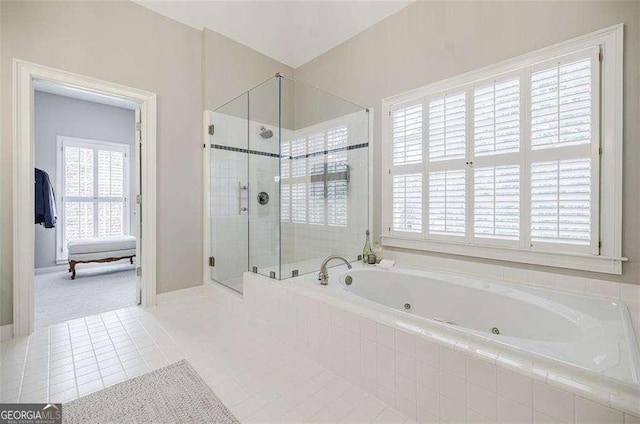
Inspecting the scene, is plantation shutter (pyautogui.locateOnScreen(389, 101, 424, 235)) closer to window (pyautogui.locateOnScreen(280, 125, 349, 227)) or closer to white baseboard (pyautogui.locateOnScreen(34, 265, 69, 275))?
window (pyautogui.locateOnScreen(280, 125, 349, 227))

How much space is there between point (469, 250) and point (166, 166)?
291 centimetres

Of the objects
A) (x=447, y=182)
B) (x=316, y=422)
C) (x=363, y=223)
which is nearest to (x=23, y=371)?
(x=316, y=422)

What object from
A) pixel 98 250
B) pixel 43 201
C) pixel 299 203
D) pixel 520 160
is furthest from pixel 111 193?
pixel 520 160

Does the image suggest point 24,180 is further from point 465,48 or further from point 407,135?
point 465,48

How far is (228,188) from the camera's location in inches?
118

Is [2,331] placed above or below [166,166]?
below

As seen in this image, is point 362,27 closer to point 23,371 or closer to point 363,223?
point 363,223

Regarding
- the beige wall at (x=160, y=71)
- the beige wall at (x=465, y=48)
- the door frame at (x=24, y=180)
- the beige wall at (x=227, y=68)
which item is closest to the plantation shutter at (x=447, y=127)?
the beige wall at (x=465, y=48)

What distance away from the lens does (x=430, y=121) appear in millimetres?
2441

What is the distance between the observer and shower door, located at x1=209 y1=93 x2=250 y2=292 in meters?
2.88

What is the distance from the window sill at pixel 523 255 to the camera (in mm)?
1713

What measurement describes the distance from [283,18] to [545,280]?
3424 millimetres

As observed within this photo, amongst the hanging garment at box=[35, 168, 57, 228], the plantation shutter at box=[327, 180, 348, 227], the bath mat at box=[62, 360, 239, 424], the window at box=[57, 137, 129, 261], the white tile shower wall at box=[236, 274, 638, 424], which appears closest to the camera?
the white tile shower wall at box=[236, 274, 638, 424]

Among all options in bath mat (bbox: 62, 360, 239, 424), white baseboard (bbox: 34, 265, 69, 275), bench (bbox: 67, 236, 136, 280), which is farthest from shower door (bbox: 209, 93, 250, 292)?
white baseboard (bbox: 34, 265, 69, 275)
